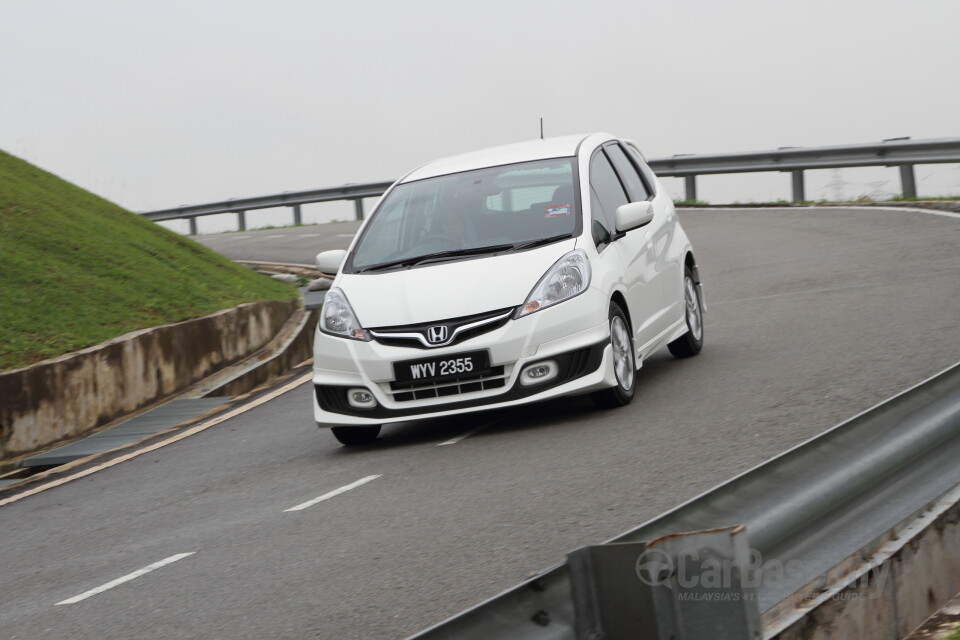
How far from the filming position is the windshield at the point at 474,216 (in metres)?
8.88

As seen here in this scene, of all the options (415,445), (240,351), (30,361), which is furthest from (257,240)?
(415,445)

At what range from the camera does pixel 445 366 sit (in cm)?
815

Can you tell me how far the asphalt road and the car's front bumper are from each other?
10.5 inches

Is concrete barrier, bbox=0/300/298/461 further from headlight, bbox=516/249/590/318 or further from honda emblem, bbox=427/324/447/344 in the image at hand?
headlight, bbox=516/249/590/318

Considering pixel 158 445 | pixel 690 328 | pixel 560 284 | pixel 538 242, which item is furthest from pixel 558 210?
pixel 158 445

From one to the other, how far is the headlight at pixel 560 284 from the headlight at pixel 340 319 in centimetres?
105

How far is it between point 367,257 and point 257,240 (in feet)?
64.3

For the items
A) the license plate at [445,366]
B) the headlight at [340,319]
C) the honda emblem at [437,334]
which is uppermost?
the headlight at [340,319]

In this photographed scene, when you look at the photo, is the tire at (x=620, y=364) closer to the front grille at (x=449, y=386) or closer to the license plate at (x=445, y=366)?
the front grille at (x=449, y=386)

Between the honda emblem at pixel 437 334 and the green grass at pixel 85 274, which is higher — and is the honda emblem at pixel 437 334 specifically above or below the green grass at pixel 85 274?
below

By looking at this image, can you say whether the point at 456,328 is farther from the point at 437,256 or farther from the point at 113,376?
the point at 113,376

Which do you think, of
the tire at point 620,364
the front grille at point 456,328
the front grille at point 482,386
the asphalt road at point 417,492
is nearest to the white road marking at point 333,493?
the asphalt road at point 417,492

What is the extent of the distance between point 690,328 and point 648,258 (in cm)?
128

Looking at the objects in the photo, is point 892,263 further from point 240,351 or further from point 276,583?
point 276,583
